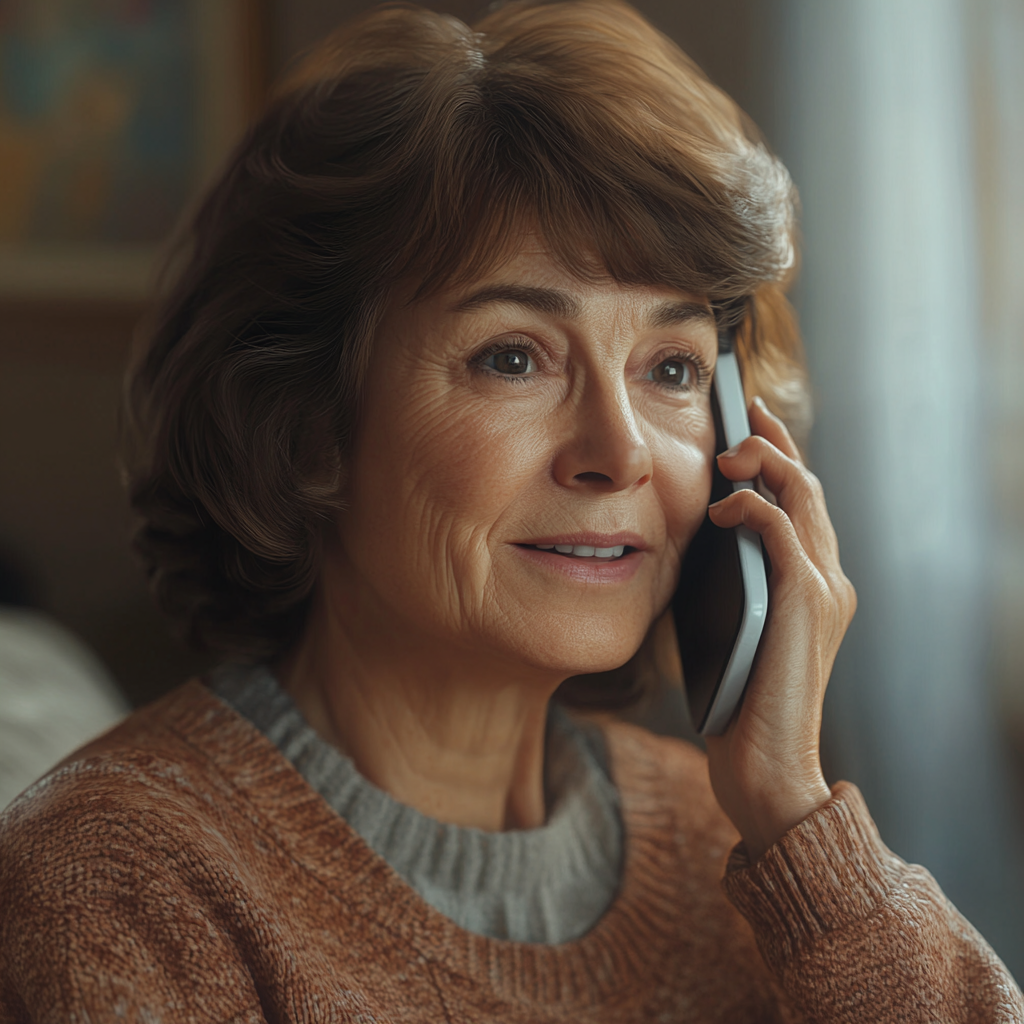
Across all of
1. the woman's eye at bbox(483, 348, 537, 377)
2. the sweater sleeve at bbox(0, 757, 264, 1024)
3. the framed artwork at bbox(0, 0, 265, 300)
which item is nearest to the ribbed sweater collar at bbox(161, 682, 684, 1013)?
the sweater sleeve at bbox(0, 757, 264, 1024)

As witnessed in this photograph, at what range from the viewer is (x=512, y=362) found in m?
0.84

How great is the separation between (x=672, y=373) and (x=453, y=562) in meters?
0.28

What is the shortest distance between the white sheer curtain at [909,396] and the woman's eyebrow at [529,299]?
3.36ft

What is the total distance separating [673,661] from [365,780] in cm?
44

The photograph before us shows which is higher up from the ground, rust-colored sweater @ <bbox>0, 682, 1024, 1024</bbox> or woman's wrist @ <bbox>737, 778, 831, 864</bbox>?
woman's wrist @ <bbox>737, 778, 831, 864</bbox>

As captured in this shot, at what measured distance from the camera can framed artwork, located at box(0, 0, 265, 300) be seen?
80.9 inches

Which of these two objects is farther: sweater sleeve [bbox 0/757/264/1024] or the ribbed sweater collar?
the ribbed sweater collar

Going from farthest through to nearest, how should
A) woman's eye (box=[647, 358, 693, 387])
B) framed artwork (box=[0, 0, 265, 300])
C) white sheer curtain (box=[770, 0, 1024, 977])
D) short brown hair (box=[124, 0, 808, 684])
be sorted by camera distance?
framed artwork (box=[0, 0, 265, 300])
white sheer curtain (box=[770, 0, 1024, 977])
woman's eye (box=[647, 358, 693, 387])
short brown hair (box=[124, 0, 808, 684])

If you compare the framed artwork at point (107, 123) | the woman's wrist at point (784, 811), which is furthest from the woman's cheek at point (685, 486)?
the framed artwork at point (107, 123)

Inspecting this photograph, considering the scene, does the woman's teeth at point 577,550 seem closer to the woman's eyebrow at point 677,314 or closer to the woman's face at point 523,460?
the woman's face at point 523,460

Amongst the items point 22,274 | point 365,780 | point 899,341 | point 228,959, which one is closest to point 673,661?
Result: point 365,780

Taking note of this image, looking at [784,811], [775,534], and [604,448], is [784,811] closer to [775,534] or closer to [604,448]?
[775,534]

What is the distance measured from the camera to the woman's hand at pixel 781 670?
88 cm

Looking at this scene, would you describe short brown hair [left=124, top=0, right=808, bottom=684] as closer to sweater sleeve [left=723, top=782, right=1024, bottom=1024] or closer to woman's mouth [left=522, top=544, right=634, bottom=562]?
woman's mouth [left=522, top=544, right=634, bottom=562]
